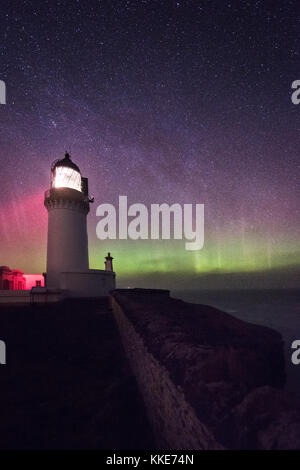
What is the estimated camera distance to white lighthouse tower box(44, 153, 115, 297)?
1700 cm

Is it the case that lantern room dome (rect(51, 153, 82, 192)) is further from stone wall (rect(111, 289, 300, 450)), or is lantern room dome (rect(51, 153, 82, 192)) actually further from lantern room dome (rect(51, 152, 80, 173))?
stone wall (rect(111, 289, 300, 450))

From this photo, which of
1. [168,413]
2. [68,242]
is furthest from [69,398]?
[68,242]

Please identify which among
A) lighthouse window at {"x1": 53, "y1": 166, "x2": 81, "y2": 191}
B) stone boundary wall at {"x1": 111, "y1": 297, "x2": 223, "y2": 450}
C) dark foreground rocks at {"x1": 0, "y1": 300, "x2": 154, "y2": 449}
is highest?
lighthouse window at {"x1": 53, "y1": 166, "x2": 81, "y2": 191}

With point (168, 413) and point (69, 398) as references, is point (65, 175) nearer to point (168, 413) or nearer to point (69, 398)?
point (69, 398)

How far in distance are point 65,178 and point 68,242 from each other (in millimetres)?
5990

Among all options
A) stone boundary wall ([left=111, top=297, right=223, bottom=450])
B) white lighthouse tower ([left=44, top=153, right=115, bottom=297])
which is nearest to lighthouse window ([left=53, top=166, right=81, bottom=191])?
white lighthouse tower ([left=44, top=153, right=115, bottom=297])

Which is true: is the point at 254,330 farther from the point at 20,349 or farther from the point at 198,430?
the point at 20,349

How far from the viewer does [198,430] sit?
1.85m

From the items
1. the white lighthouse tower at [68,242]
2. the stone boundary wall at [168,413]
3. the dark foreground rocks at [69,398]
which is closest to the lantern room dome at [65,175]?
the white lighthouse tower at [68,242]

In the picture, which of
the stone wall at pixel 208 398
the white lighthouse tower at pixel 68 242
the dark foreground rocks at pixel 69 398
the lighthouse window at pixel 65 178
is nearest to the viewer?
the stone wall at pixel 208 398

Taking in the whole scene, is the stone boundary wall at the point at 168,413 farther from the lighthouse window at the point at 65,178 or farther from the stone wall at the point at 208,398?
the lighthouse window at the point at 65,178

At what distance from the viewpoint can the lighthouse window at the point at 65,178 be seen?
18641 millimetres

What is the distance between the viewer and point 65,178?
739 inches
